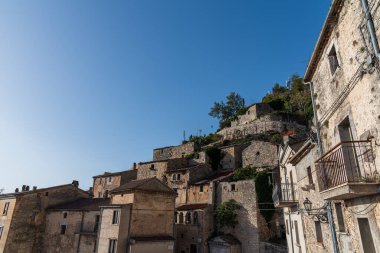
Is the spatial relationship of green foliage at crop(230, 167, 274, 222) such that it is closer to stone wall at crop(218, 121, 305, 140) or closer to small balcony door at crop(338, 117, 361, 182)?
stone wall at crop(218, 121, 305, 140)

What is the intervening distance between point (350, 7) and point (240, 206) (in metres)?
27.3

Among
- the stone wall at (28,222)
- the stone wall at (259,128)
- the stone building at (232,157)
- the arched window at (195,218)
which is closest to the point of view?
the arched window at (195,218)

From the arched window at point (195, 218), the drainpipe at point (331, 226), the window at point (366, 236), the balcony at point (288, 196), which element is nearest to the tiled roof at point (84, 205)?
the arched window at point (195, 218)

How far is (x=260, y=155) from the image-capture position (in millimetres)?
39031

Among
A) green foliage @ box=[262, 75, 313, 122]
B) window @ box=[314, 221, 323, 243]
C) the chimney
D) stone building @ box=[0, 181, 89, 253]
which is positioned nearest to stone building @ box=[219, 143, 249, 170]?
green foliage @ box=[262, 75, 313, 122]

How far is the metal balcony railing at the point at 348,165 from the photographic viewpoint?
7.07m

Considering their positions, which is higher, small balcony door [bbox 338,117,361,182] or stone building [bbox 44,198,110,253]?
small balcony door [bbox 338,117,361,182]

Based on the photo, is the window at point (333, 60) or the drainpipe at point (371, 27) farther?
the window at point (333, 60)

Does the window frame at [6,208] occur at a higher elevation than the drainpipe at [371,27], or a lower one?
lower

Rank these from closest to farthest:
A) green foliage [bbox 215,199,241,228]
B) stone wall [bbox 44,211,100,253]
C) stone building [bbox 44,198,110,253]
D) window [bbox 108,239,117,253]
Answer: window [bbox 108,239,117,253] → green foliage [bbox 215,199,241,228] → stone wall [bbox 44,211,100,253] → stone building [bbox 44,198,110,253]

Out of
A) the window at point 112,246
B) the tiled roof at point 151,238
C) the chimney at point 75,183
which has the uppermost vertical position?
the chimney at point 75,183

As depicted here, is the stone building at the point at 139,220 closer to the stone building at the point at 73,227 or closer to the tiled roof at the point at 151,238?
the tiled roof at the point at 151,238

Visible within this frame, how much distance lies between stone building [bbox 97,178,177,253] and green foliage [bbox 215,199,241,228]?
23.5 feet

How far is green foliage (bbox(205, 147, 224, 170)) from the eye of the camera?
144 feet
